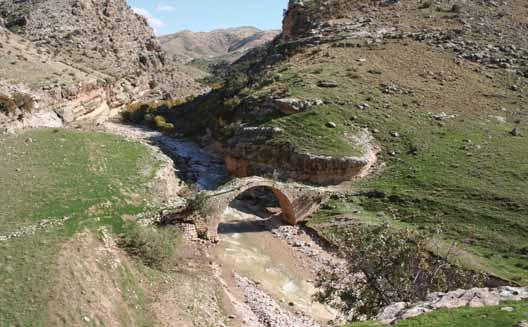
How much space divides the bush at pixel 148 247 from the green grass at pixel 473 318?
12338 mm

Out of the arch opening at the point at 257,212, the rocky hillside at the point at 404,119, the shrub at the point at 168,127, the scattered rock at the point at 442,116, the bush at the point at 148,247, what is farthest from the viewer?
the shrub at the point at 168,127

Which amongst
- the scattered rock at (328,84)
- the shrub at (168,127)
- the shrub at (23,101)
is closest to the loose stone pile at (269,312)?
the scattered rock at (328,84)

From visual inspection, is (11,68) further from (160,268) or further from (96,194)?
(160,268)

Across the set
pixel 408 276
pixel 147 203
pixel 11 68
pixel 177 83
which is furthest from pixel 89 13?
pixel 408 276

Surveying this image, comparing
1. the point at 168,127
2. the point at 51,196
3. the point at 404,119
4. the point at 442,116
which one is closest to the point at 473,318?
the point at 51,196

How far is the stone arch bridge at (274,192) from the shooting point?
27.5 metres

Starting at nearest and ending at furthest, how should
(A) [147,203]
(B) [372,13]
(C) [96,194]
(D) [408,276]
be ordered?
(D) [408,276] → (C) [96,194] → (A) [147,203] → (B) [372,13]

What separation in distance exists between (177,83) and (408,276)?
248 ft

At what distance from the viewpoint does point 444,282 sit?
743 inches

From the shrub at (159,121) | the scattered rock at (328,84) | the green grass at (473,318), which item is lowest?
the green grass at (473,318)

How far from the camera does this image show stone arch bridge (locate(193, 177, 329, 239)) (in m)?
27.5

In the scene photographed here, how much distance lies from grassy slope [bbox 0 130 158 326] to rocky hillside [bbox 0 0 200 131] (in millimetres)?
18183

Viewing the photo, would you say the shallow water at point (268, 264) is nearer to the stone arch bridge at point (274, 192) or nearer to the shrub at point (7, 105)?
the stone arch bridge at point (274, 192)

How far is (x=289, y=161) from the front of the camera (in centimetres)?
3647
